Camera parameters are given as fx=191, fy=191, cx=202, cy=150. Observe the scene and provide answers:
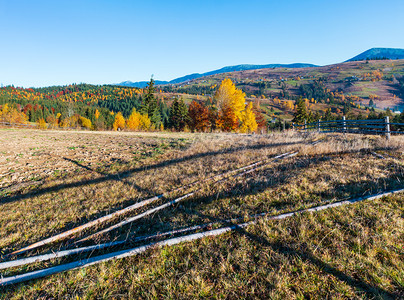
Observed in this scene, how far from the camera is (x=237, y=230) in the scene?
413 centimetres

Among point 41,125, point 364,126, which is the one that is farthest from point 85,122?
point 364,126

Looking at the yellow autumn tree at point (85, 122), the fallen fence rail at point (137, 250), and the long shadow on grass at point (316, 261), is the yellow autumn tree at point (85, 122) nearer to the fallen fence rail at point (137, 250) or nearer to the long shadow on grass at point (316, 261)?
the fallen fence rail at point (137, 250)

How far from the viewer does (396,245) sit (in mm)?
3391

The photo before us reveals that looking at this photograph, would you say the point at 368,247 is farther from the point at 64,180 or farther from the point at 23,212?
the point at 64,180

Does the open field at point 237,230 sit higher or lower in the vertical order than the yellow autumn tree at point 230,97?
lower

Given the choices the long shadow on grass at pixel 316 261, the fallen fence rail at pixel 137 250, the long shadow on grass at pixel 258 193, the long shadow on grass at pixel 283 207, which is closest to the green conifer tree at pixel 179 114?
the long shadow on grass at pixel 283 207

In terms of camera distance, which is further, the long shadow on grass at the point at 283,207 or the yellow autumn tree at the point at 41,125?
the yellow autumn tree at the point at 41,125

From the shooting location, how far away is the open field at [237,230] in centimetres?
292

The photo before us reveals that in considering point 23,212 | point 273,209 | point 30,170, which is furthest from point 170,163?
point 30,170

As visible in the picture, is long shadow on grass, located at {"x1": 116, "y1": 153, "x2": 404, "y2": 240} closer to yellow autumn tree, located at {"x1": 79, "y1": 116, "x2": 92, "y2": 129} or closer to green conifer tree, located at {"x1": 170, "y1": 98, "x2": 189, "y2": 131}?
green conifer tree, located at {"x1": 170, "y1": 98, "x2": 189, "y2": 131}

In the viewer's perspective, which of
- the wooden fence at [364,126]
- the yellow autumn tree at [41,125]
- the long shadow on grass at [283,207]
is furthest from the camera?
the yellow autumn tree at [41,125]

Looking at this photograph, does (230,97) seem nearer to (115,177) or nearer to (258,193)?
(115,177)

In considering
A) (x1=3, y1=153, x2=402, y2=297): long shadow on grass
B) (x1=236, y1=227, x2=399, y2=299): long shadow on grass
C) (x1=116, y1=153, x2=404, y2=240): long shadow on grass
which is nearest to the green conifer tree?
(x1=3, y1=153, x2=402, y2=297): long shadow on grass

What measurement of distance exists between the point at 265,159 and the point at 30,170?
12.5 metres
